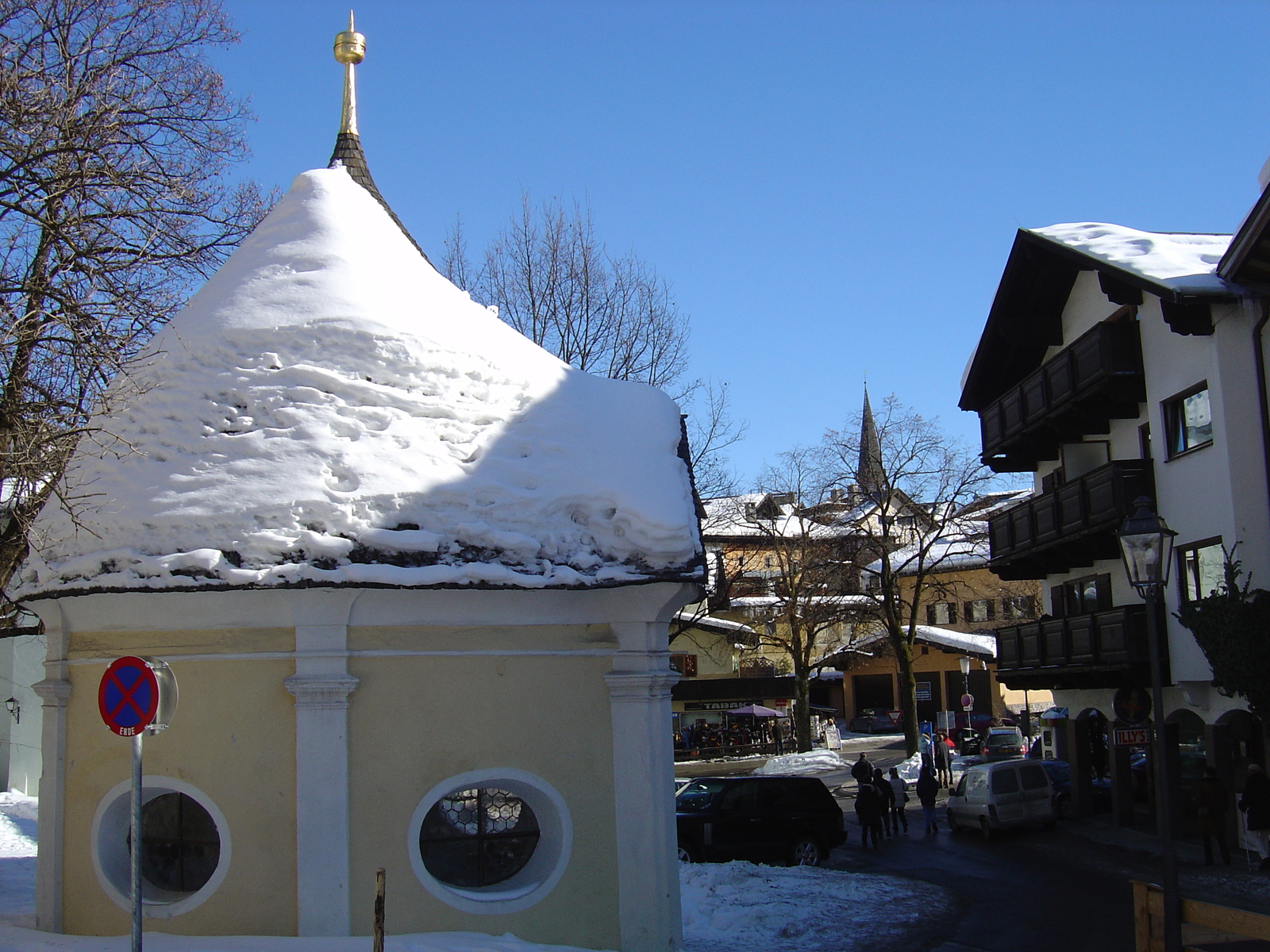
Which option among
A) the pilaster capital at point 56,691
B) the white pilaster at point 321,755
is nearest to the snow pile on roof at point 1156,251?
the white pilaster at point 321,755

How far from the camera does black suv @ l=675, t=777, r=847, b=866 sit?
1781 centimetres

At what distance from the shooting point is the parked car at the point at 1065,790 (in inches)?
1009

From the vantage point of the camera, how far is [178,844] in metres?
9.12

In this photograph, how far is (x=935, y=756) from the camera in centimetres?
3500

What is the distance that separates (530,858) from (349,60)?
9023mm

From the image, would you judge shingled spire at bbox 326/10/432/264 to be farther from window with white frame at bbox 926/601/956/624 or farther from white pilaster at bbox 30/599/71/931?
window with white frame at bbox 926/601/956/624

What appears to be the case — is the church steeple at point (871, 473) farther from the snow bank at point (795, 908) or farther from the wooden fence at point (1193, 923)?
the wooden fence at point (1193, 923)

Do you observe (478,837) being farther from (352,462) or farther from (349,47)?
(349,47)

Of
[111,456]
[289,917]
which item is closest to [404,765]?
[289,917]

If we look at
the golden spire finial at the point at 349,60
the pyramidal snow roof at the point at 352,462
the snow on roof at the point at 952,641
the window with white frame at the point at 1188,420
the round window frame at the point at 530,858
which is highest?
the golden spire finial at the point at 349,60

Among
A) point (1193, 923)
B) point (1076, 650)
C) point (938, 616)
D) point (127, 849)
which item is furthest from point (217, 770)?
point (938, 616)

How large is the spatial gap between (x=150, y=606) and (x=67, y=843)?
2015mm

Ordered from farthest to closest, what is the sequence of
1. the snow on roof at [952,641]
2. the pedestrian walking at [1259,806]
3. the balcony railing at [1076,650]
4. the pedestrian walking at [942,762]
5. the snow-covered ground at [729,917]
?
the snow on roof at [952,641] < the pedestrian walking at [942,762] < the balcony railing at [1076,650] < the pedestrian walking at [1259,806] < the snow-covered ground at [729,917]

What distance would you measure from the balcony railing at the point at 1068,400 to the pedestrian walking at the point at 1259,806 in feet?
25.8
